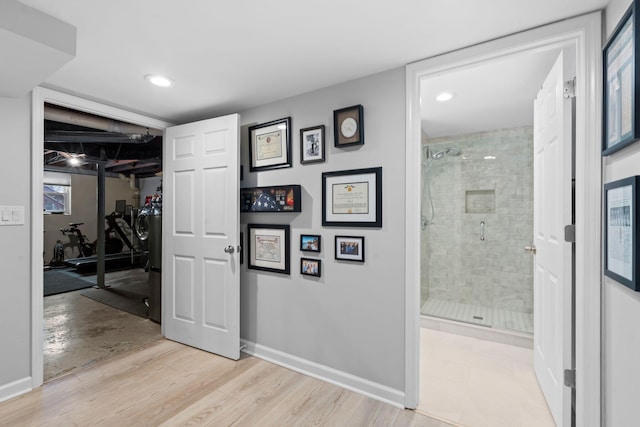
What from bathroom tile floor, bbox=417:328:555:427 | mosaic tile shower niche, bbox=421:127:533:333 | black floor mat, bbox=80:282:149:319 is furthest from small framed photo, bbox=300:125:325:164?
black floor mat, bbox=80:282:149:319

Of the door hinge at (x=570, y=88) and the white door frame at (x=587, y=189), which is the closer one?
the white door frame at (x=587, y=189)

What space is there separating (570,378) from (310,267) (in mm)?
1668

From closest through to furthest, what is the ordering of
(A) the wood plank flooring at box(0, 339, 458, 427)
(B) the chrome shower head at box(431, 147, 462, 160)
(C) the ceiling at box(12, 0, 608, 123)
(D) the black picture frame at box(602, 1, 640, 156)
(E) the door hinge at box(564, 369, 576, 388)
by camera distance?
(D) the black picture frame at box(602, 1, 640, 156) < (C) the ceiling at box(12, 0, 608, 123) < (E) the door hinge at box(564, 369, 576, 388) < (A) the wood plank flooring at box(0, 339, 458, 427) < (B) the chrome shower head at box(431, 147, 462, 160)

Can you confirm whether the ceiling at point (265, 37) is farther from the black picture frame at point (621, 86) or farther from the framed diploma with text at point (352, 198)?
the framed diploma with text at point (352, 198)

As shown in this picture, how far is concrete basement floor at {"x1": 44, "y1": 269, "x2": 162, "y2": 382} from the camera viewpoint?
104 inches

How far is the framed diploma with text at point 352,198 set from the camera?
2.11 metres

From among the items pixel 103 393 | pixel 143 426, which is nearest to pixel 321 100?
pixel 143 426

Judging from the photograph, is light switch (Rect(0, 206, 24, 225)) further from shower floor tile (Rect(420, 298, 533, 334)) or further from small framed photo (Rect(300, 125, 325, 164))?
shower floor tile (Rect(420, 298, 533, 334))

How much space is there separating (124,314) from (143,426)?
2.54 metres

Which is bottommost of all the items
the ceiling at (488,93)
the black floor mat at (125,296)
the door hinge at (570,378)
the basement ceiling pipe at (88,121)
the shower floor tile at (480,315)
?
the black floor mat at (125,296)

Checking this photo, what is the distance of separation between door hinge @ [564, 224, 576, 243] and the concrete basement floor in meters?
3.54

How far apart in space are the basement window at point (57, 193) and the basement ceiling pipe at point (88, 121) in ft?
20.4

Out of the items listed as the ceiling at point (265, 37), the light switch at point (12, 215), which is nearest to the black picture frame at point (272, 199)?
the ceiling at point (265, 37)

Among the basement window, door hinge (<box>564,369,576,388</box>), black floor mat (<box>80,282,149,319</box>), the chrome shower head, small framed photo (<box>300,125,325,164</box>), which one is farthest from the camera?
the basement window
